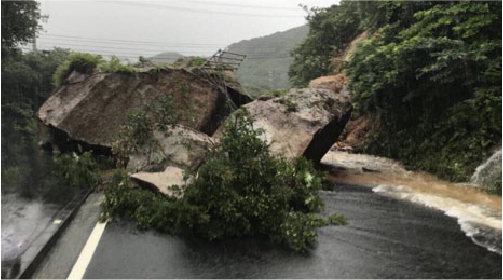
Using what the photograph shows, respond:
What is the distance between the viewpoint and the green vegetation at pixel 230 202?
644 centimetres

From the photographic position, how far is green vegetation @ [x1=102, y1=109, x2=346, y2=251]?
6.44 metres

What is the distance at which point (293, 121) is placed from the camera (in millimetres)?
11516

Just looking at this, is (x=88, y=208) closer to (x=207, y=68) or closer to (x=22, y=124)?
(x=207, y=68)

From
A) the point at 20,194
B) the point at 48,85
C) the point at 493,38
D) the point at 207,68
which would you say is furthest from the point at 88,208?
the point at 48,85

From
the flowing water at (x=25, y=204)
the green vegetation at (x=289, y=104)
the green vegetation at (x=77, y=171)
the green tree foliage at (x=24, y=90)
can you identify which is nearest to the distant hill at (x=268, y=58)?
the green tree foliage at (x=24, y=90)

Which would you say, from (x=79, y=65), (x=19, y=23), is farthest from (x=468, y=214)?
(x=19, y=23)

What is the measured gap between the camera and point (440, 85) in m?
13.4

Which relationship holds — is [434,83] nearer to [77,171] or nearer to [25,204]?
[77,171]

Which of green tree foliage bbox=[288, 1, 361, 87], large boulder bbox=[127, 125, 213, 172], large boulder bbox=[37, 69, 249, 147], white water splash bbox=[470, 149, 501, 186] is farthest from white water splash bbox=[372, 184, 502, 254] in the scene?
green tree foliage bbox=[288, 1, 361, 87]

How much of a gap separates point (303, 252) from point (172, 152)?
4.63 m

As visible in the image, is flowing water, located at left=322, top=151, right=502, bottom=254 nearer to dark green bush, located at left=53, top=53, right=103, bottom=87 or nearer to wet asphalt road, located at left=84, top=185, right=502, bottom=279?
wet asphalt road, located at left=84, top=185, right=502, bottom=279

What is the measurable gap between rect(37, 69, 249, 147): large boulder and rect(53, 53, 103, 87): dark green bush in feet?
1.15

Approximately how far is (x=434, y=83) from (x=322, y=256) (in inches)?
360

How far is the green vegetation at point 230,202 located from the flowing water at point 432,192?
2322mm
